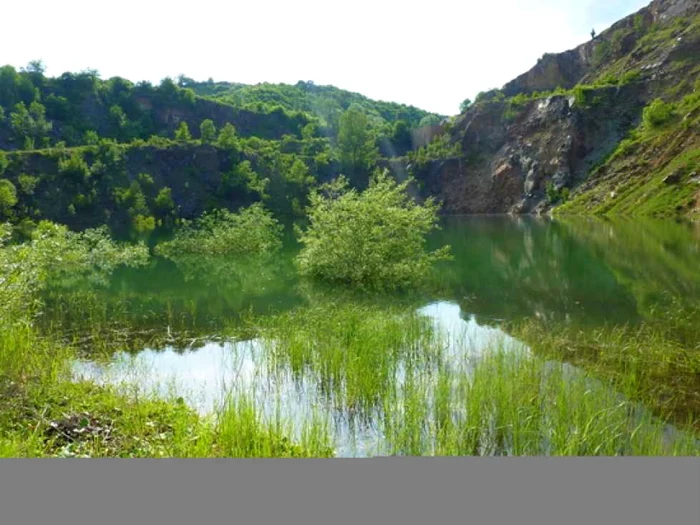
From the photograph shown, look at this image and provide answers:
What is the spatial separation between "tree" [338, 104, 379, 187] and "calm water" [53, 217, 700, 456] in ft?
350

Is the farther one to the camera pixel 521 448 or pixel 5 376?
pixel 5 376

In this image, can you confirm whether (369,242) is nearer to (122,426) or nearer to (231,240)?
(122,426)

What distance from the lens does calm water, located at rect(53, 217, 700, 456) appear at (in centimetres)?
1341

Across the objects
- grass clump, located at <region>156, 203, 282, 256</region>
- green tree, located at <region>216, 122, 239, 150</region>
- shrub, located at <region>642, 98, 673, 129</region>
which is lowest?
grass clump, located at <region>156, 203, 282, 256</region>

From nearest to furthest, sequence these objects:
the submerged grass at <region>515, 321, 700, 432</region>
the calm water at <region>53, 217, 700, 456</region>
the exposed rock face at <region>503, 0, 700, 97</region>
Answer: the submerged grass at <region>515, 321, 700, 432</region>
the calm water at <region>53, 217, 700, 456</region>
the exposed rock face at <region>503, 0, 700, 97</region>

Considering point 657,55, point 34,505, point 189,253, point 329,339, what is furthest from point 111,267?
point 657,55

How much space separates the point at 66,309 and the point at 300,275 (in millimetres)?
12207

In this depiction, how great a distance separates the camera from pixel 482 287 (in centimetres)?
2877

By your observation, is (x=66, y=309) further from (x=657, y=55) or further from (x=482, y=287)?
(x=657, y=55)

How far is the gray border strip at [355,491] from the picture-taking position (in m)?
6.49

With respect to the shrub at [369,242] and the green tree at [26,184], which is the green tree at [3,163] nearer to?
the green tree at [26,184]

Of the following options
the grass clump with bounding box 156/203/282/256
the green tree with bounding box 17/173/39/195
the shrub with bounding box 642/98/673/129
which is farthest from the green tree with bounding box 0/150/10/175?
the shrub with bounding box 642/98/673/129

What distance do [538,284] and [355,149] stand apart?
126913mm

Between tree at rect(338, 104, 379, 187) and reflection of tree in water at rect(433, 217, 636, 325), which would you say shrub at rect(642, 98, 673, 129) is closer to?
reflection of tree in water at rect(433, 217, 636, 325)
